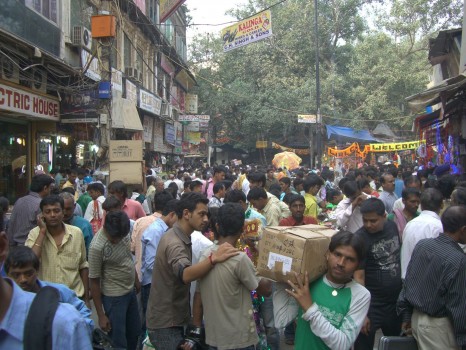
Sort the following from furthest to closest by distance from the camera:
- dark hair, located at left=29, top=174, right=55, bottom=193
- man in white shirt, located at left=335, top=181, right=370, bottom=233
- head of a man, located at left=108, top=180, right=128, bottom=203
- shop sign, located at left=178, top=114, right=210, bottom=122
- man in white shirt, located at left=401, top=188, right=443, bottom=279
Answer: shop sign, located at left=178, top=114, right=210, bottom=122, head of a man, located at left=108, top=180, right=128, bottom=203, dark hair, located at left=29, top=174, right=55, bottom=193, man in white shirt, located at left=335, top=181, right=370, bottom=233, man in white shirt, located at left=401, top=188, right=443, bottom=279

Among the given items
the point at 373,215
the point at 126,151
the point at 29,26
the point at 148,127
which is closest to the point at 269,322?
the point at 373,215

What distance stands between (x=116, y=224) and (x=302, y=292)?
2136 mm

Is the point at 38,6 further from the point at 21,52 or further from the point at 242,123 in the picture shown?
the point at 242,123

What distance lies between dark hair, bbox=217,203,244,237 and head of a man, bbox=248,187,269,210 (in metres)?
2.95

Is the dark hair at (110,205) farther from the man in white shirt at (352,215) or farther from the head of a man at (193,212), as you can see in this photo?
the man in white shirt at (352,215)

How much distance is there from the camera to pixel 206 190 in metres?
10.7

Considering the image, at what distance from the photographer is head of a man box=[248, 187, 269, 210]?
20.8 ft

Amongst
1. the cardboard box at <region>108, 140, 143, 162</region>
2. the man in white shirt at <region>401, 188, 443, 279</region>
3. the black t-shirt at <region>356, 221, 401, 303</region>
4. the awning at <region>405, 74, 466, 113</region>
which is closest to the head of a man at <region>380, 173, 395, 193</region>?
the awning at <region>405, 74, 466, 113</region>

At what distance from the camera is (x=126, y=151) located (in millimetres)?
9195

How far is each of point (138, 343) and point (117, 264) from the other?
3.25 ft

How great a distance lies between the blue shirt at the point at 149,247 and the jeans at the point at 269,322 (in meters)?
1.21

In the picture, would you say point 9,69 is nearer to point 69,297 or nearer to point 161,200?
point 161,200

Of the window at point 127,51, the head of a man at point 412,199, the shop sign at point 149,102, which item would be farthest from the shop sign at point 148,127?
the head of a man at point 412,199

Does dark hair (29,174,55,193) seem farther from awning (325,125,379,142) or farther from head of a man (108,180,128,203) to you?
awning (325,125,379,142)
